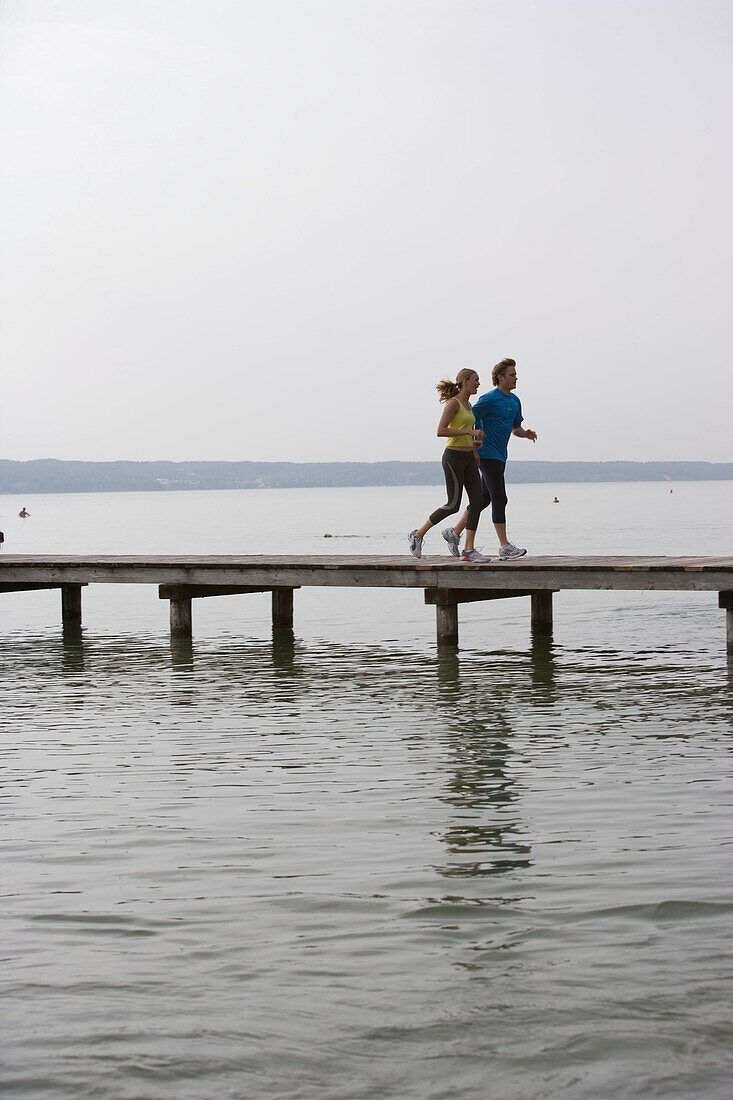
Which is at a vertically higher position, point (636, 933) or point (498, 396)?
point (498, 396)

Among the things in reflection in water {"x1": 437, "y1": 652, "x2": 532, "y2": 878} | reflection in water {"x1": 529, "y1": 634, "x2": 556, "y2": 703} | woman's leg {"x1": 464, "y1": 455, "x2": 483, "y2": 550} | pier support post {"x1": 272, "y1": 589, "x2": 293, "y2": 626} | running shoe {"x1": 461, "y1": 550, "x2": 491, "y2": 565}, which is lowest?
reflection in water {"x1": 529, "y1": 634, "x2": 556, "y2": 703}

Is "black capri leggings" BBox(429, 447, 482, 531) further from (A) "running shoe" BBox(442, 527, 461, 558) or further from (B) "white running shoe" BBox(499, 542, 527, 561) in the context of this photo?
(A) "running shoe" BBox(442, 527, 461, 558)

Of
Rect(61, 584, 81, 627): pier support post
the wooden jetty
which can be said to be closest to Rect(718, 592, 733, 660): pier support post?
the wooden jetty

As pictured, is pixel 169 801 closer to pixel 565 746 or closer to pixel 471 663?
pixel 565 746

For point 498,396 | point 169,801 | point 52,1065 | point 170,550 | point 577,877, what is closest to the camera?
point 52,1065

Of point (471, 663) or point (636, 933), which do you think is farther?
point (471, 663)

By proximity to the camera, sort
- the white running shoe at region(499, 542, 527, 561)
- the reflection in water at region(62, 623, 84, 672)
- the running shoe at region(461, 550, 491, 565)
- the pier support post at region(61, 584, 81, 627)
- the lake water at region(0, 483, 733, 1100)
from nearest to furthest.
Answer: the lake water at region(0, 483, 733, 1100) < the running shoe at region(461, 550, 491, 565) < the white running shoe at region(499, 542, 527, 561) < the reflection in water at region(62, 623, 84, 672) < the pier support post at region(61, 584, 81, 627)

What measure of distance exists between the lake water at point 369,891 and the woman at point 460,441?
7.40ft

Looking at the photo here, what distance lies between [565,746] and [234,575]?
7.51 meters

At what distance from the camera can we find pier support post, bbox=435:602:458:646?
1520cm

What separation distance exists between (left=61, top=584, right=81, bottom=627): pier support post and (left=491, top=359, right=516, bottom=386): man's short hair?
26.6ft

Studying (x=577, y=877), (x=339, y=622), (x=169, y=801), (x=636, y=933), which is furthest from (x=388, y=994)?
(x=339, y=622)

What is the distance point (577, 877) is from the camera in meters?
5.60

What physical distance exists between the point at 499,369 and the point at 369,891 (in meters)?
8.77
